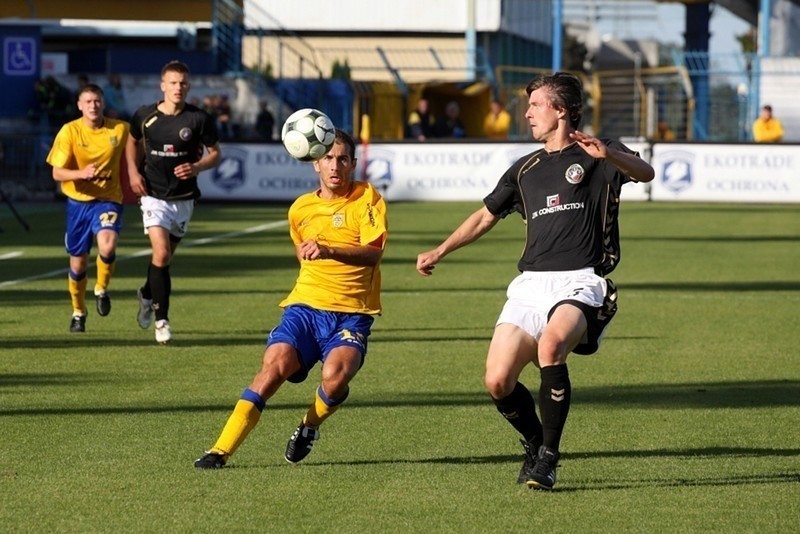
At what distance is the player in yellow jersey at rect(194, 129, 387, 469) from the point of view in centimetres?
784

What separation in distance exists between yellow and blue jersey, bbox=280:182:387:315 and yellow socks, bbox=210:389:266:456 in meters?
0.63

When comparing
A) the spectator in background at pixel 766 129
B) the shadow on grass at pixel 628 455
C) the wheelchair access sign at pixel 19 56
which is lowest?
the shadow on grass at pixel 628 455

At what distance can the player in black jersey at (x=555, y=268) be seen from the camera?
7465mm

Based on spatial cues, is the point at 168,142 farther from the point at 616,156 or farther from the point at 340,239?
the point at 616,156

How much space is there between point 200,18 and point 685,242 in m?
30.3

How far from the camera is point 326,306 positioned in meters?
8.14

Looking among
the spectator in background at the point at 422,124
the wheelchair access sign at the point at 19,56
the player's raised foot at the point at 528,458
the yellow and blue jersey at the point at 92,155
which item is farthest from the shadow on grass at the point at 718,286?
the wheelchair access sign at the point at 19,56

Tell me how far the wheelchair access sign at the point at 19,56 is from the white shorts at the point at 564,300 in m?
33.4

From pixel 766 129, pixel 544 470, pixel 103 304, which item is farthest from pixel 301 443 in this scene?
pixel 766 129

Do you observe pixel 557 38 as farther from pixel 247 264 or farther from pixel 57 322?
pixel 57 322

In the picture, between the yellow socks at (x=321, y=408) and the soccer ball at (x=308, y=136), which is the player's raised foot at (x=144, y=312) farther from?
the yellow socks at (x=321, y=408)

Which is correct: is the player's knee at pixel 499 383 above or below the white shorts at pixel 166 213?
below

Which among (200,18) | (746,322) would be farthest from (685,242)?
(200,18)

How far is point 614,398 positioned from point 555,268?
3.01 meters
